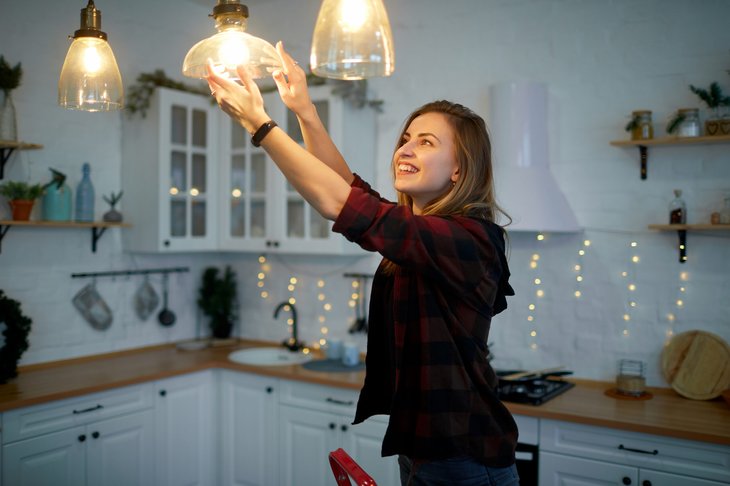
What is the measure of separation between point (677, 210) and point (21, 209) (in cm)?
294

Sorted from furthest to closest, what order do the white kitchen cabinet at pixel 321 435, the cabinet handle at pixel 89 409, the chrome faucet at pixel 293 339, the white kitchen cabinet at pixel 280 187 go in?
the chrome faucet at pixel 293 339 < the white kitchen cabinet at pixel 280 187 < the white kitchen cabinet at pixel 321 435 < the cabinet handle at pixel 89 409

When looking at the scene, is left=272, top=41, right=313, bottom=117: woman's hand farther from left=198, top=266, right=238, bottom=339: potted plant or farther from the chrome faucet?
left=198, top=266, right=238, bottom=339: potted plant

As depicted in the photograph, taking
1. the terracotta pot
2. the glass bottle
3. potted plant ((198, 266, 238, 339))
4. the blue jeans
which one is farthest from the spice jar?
the terracotta pot

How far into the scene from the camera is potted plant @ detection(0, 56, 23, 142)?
130 inches

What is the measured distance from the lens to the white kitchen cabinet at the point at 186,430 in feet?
11.8

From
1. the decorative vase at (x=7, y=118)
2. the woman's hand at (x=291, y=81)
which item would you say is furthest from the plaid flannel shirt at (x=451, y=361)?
the decorative vase at (x=7, y=118)

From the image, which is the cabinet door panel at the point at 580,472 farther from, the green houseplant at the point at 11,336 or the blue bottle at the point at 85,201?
the blue bottle at the point at 85,201

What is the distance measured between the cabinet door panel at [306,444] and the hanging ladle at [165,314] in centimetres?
105

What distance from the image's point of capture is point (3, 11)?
3.48 m

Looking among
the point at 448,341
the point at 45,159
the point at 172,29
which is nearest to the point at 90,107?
the point at 448,341

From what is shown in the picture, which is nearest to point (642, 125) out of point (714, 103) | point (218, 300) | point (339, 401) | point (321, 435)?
point (714, 103)

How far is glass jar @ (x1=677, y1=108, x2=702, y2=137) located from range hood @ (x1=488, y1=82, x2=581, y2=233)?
0.57 m

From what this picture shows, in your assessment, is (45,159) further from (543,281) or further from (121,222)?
(543,281)

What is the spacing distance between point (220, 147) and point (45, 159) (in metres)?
0.99
